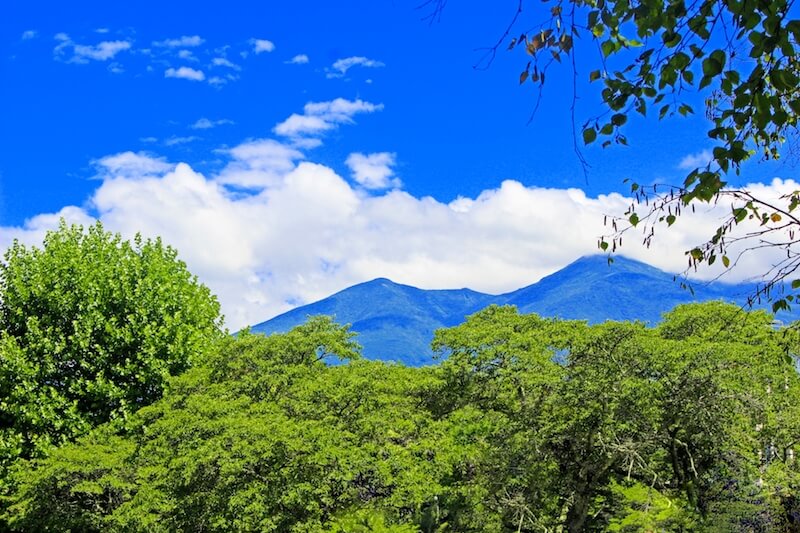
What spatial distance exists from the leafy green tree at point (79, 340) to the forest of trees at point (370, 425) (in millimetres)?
84

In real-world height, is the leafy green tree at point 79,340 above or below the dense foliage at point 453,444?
above

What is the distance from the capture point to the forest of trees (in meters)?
17.5

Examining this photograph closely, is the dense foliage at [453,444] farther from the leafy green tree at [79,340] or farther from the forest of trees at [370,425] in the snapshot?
the leafy green tree at [79,340]

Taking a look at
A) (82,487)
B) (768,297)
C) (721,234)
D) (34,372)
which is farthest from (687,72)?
(34,372)

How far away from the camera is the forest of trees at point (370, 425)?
17.5 metres

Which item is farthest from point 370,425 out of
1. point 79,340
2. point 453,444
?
point 79,340

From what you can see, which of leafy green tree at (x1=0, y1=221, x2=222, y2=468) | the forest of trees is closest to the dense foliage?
the forest of trees

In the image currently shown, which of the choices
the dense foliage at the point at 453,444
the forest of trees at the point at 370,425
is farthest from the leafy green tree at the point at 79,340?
the dense foliage at the point at 453,444

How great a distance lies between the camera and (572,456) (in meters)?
21.4

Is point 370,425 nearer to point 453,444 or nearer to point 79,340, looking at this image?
point 453,444

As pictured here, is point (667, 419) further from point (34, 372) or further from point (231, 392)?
point (34, 372)

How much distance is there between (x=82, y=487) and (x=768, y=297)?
1981cm

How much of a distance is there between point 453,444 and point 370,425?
2501 millimetres

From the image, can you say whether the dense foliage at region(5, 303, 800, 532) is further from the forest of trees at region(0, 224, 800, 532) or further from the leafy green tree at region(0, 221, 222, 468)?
the leafy green tree at region(0, 221, 222, 468)
